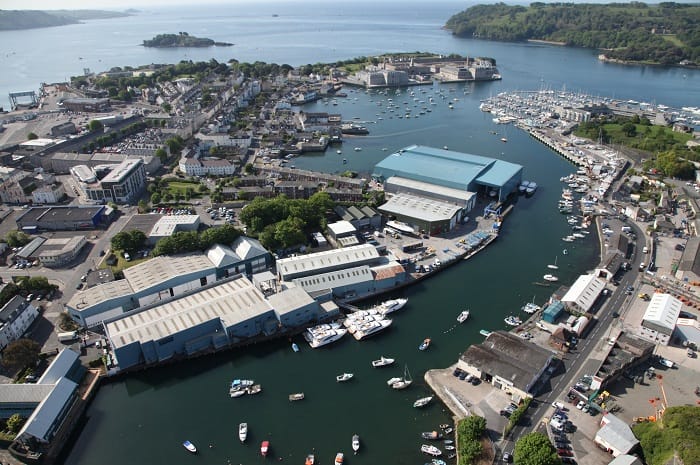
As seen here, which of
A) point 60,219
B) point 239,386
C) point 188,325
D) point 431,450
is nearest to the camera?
point 431,450

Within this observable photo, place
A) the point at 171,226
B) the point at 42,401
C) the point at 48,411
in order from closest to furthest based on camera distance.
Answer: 1. the point at 48,411
2. the point at 42,401
3. the point at 171,226

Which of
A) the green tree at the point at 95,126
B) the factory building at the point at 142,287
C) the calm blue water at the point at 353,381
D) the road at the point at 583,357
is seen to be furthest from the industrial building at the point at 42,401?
the green tree at the point at 95,126

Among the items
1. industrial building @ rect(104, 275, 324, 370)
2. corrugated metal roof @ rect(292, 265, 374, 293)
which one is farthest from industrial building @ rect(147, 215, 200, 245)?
corrugated metal roof @ rect(292, 265, 374, 293)

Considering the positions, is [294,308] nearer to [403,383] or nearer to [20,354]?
[403,383]

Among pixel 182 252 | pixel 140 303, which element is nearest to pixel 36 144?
pixel 182 252

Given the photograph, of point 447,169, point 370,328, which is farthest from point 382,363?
point 447,169

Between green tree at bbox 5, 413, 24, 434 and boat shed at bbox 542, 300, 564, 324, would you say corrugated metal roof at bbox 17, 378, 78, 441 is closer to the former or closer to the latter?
green tree at bbox 5, 413, 24, 434
